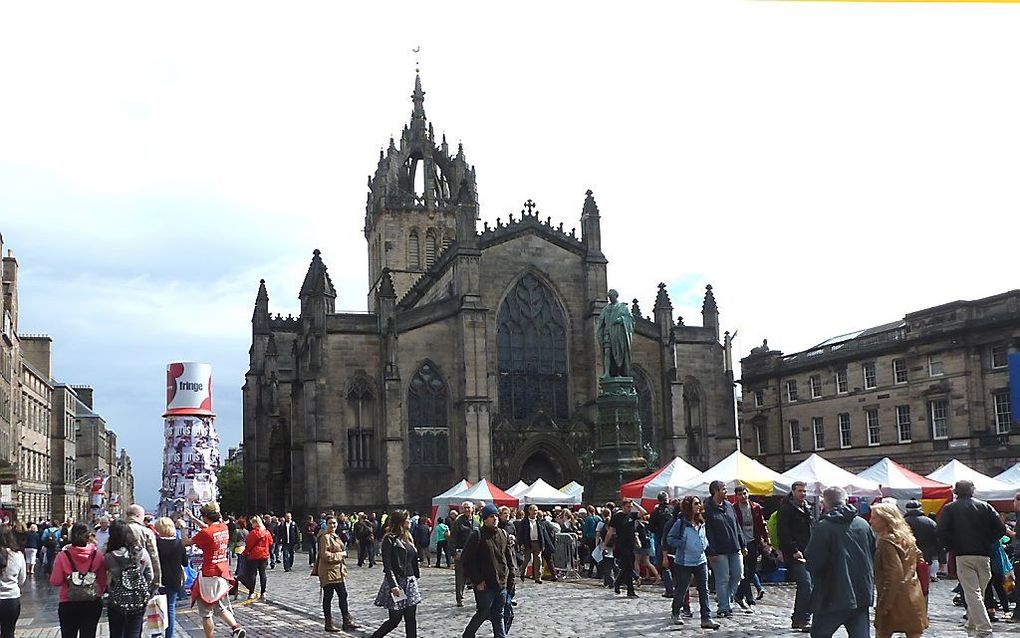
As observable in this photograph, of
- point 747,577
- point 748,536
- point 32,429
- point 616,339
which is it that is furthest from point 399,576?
point 32,429

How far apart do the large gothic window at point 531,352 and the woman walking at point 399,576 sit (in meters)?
34.8

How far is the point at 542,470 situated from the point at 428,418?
557 centimetres

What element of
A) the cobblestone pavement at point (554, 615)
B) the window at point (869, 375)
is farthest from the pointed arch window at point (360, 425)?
the cobblestone pavement at point (554, 615)

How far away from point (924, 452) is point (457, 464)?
19.1m

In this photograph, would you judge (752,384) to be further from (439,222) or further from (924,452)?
(439,222)

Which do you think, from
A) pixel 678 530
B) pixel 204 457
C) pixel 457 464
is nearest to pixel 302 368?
pixel 457 464

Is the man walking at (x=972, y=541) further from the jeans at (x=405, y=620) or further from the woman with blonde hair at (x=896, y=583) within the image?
the jeans at (x=405, y=620)

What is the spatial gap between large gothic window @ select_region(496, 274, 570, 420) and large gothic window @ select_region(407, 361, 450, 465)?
2844 millimetres

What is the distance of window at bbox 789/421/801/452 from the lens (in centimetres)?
5442

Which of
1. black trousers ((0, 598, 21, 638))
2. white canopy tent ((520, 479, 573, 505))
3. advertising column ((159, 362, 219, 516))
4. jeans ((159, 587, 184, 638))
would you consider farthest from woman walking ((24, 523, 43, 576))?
black trousers ((0, 598, 21, 638))

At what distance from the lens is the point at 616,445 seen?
29922mm

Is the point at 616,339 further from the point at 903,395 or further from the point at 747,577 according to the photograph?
the point at 903,395

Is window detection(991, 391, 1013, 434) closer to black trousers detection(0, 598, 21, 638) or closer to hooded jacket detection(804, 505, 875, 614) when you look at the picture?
hooded jacket detection(804, 505, 875, 614)

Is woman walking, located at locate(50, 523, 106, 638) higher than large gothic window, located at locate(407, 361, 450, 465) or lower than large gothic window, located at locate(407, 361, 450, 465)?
lower
